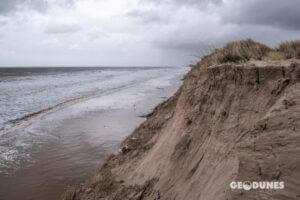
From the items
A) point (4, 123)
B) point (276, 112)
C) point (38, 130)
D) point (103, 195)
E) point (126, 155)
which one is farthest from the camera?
point (4, 123)

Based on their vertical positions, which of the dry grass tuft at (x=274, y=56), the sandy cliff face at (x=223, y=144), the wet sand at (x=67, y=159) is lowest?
the wet sand at (x=67, y=159)

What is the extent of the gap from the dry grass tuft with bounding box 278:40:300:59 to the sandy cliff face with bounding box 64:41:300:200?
0.70 m

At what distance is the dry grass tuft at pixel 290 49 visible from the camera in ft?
18.9

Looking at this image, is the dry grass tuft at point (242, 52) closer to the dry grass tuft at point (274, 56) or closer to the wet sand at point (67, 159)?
the dry grass tuft at point (274, 56)

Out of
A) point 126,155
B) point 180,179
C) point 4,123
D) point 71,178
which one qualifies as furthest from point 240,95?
point 4,123

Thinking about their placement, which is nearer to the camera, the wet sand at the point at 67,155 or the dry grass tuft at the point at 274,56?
the dry grass tuft at the point at 274,56

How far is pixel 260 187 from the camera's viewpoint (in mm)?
3949

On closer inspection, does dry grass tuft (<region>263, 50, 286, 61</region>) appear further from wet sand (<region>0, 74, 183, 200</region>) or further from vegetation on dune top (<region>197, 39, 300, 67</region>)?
wet sand (<region>0, 74, 183, 200</region>)

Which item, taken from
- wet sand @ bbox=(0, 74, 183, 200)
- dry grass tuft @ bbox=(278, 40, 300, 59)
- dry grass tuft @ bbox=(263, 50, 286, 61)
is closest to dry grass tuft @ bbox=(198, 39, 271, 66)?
dry grass tuft @ bbox=(263, 50, 286, 61)

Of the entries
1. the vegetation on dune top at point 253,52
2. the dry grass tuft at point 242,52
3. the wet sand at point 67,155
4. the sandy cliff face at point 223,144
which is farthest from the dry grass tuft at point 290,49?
the wet sand at point 67,155

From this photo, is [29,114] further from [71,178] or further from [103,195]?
[103,195]

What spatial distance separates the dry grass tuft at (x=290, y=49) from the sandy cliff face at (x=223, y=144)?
2.29 ft

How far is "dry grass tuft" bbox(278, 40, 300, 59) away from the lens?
576 centimetres

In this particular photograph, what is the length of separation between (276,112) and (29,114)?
19.6m
